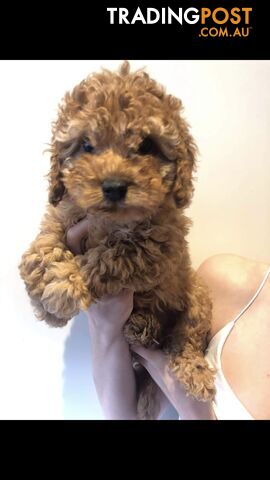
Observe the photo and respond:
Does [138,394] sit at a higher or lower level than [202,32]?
lower

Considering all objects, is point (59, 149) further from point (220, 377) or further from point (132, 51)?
point (220, 377)

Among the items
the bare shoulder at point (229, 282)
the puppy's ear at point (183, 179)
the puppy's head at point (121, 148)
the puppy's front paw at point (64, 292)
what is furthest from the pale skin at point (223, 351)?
the puppy's ear at point (183, 179)

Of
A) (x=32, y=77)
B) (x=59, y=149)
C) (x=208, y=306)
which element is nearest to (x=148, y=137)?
(x=59, y=149)

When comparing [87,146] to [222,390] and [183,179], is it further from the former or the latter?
[222,390]

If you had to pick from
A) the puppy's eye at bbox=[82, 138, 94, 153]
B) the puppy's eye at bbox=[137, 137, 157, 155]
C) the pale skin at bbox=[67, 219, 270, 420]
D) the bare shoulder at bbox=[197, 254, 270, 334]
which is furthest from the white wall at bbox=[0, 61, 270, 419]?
the puppy's eye at bbox=[137, 137, 157, 155]

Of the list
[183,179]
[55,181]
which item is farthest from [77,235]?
[183,179]
